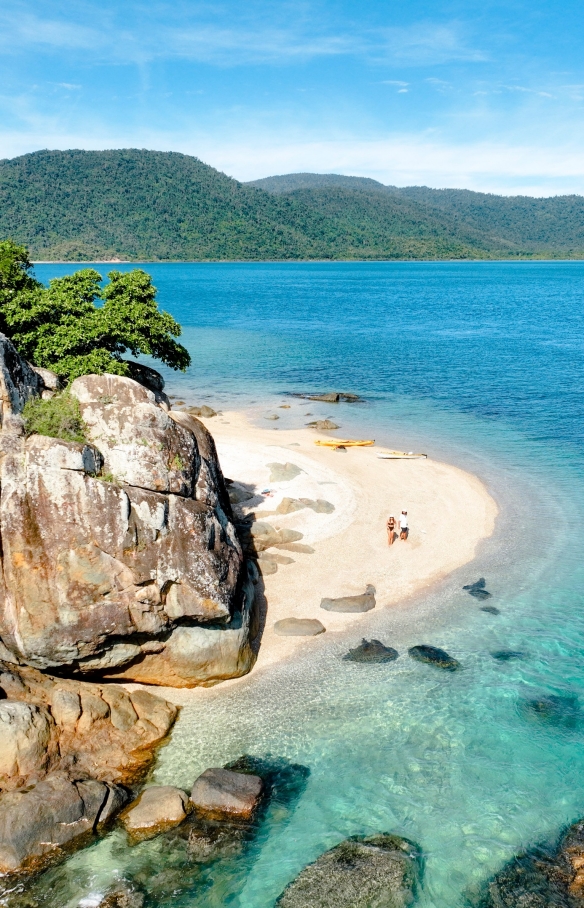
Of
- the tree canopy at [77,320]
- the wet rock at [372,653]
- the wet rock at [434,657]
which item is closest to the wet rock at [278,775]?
the wet rock at [372,653]

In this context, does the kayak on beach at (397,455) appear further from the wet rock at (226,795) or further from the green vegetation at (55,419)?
the wet rock at (226,795)

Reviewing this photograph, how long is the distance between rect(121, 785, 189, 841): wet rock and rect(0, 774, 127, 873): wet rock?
50 centimetres

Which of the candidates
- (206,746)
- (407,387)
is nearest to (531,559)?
(206,746)

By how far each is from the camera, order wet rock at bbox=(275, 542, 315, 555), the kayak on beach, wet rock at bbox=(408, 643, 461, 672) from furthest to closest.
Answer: the kayak on beach, wet rock at bbox=(275, 542, 315, 555), wet rock at bbox=(408, 643, 461, 672)

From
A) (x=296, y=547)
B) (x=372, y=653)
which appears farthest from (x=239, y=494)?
(x=372, y=653)

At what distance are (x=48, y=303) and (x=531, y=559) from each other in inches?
948

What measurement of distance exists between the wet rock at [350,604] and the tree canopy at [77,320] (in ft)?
41.0

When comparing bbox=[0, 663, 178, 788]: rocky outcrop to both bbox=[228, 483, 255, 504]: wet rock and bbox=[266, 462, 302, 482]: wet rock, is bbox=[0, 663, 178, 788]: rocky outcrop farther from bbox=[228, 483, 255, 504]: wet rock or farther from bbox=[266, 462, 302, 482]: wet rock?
bbox=[266, 462, 302, 482]: wet rock

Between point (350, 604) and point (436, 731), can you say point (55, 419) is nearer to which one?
point (350, 604)

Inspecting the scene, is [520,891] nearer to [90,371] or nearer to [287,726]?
[287,726]

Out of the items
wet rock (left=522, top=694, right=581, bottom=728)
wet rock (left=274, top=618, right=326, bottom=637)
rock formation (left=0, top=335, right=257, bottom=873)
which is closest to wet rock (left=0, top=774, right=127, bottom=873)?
rock formation (left=0, top=335, right=257, bottom=873)

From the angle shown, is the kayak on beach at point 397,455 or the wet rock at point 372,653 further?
the kayak on beach at point 397,455

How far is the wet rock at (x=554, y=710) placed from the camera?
A: 20047mm

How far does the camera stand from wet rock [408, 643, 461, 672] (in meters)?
22.7
